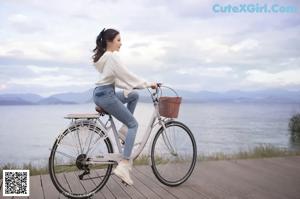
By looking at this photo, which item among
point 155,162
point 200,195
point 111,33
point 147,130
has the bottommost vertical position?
point 200,195

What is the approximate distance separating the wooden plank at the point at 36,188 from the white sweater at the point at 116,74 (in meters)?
1.25

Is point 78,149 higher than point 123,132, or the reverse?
point 123,132

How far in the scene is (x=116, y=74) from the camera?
12.5ft

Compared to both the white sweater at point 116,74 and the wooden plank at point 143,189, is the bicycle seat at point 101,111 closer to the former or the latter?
the white sweater at point 116,74

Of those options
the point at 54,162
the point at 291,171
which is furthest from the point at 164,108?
the point at 291,171

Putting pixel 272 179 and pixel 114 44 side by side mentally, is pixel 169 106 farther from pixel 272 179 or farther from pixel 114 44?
pixel 272 179

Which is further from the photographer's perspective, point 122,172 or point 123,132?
point 123,132

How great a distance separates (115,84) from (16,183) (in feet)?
4.67

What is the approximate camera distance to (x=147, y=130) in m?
4.21

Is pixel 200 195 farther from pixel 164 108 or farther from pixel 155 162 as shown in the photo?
pixel 164 108

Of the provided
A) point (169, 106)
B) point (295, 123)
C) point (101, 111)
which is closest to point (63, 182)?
point (101, 111)

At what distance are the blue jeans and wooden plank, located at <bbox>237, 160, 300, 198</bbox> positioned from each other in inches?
62.7

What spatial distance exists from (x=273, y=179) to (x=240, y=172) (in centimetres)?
43

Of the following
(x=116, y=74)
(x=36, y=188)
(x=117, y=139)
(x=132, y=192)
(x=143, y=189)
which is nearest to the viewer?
(x=116, y=74)
